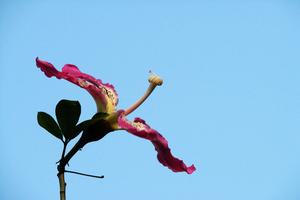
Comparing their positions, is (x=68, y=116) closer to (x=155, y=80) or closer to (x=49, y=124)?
(x=49, y=124)

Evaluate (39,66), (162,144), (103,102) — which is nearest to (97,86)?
(103,102)

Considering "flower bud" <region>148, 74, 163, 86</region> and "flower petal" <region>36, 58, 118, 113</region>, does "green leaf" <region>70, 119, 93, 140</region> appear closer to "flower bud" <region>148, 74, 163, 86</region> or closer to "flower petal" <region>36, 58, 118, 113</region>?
"flower petal" <region>36, 58, 118, 113</region>

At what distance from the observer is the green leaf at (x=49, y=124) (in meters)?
1.18

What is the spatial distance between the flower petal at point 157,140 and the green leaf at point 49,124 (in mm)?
146

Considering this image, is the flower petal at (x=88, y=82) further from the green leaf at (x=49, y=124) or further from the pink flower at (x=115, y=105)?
the green leaf at (x=49, y=124)

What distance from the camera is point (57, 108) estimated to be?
1.21 meters

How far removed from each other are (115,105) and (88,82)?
3.7 inches

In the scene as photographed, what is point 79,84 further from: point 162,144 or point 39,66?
point 162,144

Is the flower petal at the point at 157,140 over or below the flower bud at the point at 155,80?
below

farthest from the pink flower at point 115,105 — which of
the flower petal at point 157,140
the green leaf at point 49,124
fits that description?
the green leaf at point 49,124

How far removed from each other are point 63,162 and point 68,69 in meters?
0.40

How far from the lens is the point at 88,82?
1.43 meters

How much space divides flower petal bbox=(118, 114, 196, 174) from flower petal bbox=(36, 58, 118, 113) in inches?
5.0

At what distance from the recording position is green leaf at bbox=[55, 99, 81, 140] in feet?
3.89
